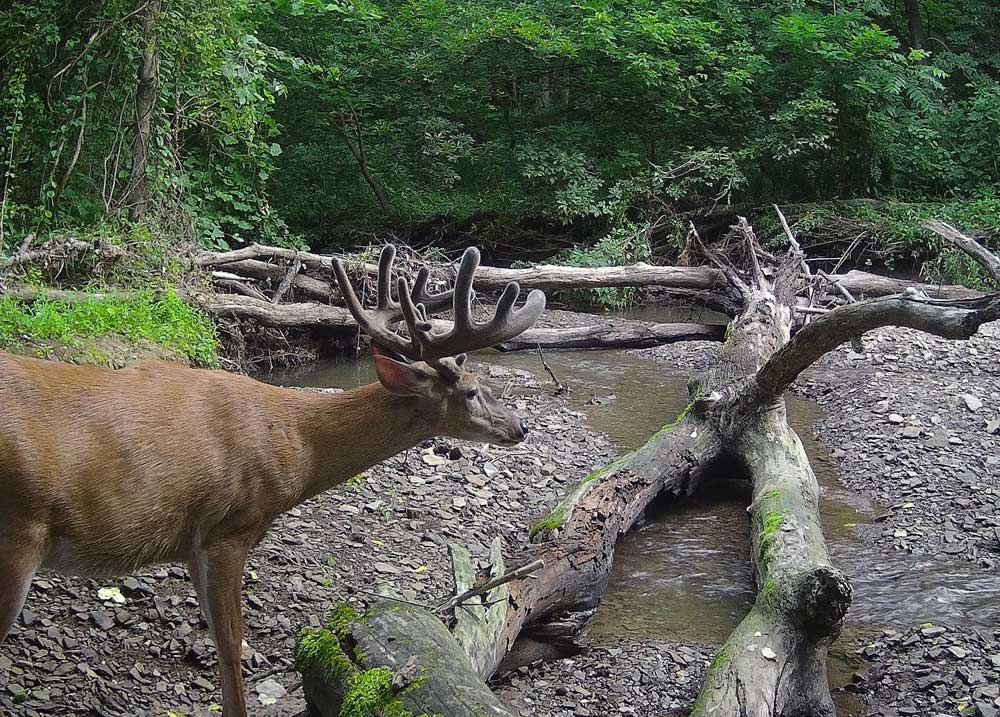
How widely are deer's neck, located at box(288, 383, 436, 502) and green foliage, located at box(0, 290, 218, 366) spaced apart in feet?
9.17

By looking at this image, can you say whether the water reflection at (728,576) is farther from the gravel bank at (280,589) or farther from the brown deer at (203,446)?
the brown deer at (203,446)

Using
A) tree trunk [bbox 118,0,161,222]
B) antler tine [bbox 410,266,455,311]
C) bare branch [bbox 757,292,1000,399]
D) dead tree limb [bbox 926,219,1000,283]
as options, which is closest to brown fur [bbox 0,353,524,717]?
antler tine [bbox 410,266,455,311]

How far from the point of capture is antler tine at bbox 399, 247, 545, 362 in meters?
4.42

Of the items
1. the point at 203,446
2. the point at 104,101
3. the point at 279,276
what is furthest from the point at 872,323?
the point at 104,101

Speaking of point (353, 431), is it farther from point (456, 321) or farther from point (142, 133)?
point (142, 133)

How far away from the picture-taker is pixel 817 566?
495cm

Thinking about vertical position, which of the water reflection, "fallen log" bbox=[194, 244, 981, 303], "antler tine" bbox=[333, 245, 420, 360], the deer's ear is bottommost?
the water reflection

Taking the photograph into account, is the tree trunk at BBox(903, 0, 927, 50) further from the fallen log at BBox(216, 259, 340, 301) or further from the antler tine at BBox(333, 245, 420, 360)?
the antler tine at BBox(333, 245, 420, 360)

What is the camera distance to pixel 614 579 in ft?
19.8

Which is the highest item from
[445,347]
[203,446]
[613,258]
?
[445,347]

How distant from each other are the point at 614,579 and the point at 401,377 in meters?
2.34

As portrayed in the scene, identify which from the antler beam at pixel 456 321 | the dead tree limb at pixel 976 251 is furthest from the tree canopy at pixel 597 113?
the antler beam at pixel 456 321

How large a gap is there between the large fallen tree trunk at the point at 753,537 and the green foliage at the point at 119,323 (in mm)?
3492

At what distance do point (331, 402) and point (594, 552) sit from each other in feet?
6.56
